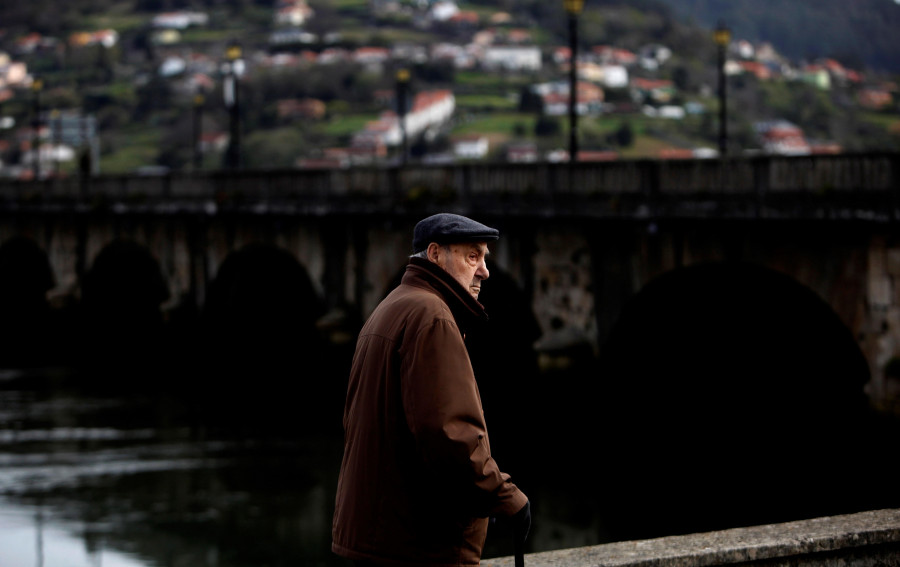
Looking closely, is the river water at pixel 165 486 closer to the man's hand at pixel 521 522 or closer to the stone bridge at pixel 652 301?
the stone bridge at pixel 652 301

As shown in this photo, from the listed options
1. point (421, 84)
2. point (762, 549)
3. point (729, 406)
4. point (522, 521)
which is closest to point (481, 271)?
point (522, 521)

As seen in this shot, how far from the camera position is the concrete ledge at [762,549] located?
5648 mm

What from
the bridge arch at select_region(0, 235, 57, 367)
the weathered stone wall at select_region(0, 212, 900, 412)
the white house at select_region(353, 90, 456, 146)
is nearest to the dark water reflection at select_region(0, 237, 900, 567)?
the weathered stone wall at select_region(0, 212, 900, 412)

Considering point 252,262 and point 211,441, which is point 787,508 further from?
point 252,262

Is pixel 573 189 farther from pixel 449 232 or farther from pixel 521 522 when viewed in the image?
pixel 521 522

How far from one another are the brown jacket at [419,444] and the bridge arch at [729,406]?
1151 centimetres

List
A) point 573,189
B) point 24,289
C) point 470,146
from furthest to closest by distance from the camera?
point 470,146
point 24,289
point 573,189

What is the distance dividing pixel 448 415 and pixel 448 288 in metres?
0.57

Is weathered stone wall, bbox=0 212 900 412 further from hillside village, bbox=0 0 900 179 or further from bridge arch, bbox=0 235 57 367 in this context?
hillside village, bbox=0 0 900 179

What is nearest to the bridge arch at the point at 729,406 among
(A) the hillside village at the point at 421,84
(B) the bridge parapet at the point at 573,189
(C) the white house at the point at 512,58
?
(B) the bridge parapet at the point at 573,189

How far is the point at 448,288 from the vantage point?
4.76 meters

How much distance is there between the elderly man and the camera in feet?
14.5

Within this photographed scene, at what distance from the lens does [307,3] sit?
191000mm

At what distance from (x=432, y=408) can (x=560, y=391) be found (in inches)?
685
